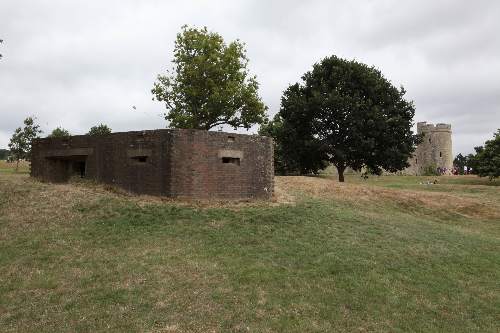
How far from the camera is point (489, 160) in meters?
40.0

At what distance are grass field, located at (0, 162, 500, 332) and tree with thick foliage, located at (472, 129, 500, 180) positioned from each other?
2425 centimetres

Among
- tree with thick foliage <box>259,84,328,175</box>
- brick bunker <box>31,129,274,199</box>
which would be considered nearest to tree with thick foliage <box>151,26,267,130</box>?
tree with thick foliage <box>259,84,328,175</box>

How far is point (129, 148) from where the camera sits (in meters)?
17.1

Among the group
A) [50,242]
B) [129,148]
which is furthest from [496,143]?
[50,242]

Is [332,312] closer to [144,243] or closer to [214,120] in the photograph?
[144,243]

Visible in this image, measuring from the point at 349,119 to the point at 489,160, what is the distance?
1581cm

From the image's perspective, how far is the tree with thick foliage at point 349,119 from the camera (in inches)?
1319

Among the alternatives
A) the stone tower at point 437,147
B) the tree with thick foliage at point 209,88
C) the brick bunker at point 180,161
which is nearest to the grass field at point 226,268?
the brick bunker at point 180,161

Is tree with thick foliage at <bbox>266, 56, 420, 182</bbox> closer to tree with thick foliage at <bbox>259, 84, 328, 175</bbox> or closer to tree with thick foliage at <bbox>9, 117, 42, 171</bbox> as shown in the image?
tree with thick foliage at <bbox>259, 84, 328, 175</bbox>

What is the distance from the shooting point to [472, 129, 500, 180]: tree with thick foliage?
38603 mm

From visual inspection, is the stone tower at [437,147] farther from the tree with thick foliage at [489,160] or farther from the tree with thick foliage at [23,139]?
the tree with thick foliage at [23,139]

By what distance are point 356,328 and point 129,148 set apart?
37.7ft

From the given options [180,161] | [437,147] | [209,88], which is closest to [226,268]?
[180,161]

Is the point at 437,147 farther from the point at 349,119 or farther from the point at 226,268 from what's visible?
the point at 226,268
